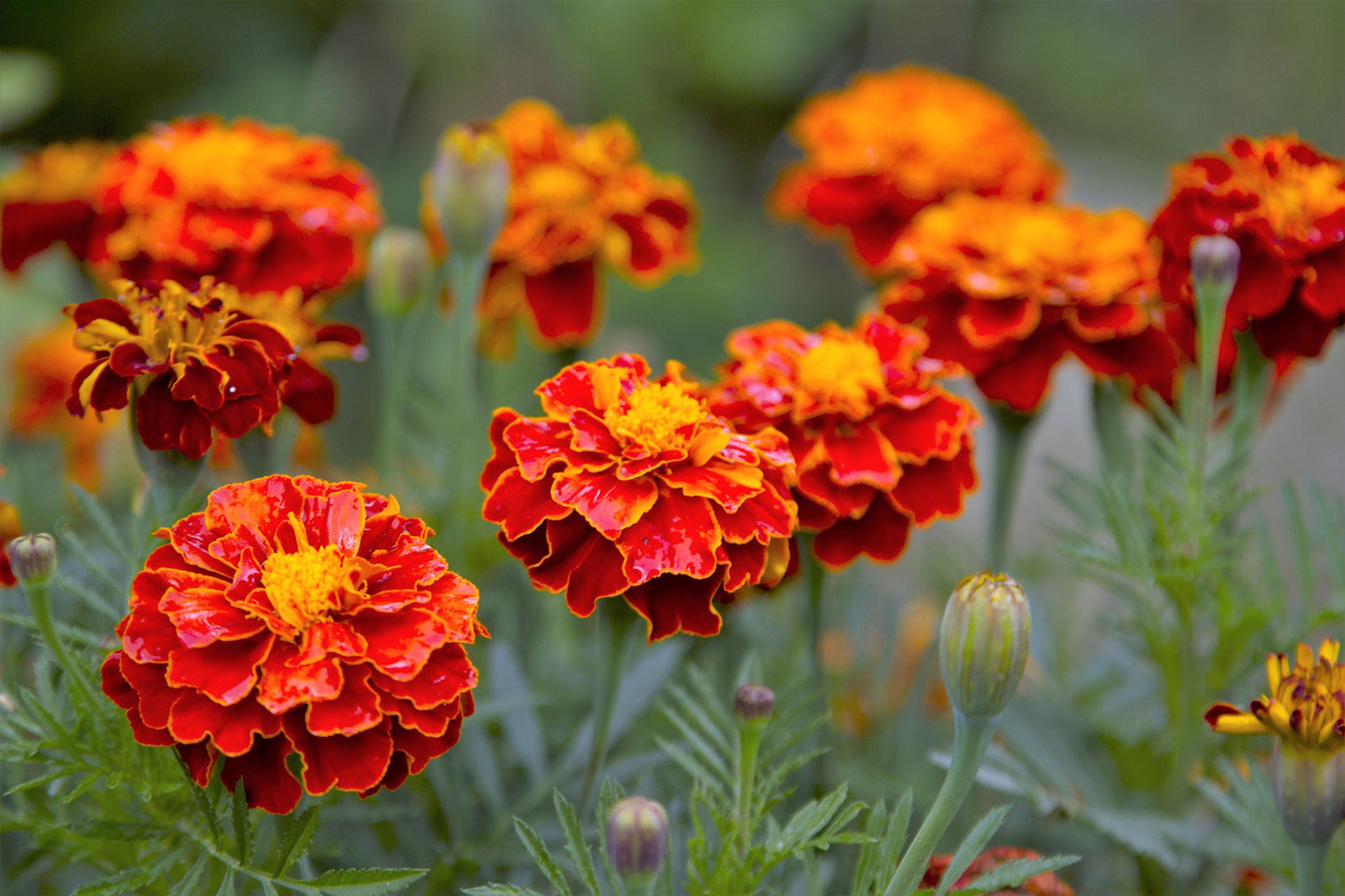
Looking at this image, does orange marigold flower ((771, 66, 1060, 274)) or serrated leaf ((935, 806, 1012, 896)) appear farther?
orange marigold flower ((771, 66, 1060, 274))

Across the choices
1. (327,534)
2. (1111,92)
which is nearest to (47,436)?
(327,534)

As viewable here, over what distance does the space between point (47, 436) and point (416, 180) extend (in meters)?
0.70

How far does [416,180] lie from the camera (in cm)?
143

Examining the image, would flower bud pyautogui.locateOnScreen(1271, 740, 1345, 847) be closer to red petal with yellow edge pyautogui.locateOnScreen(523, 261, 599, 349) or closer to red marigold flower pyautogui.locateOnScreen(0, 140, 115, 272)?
red petal with yellow edge pyautogui.locateOnScreen(523, 261, 599, 349)

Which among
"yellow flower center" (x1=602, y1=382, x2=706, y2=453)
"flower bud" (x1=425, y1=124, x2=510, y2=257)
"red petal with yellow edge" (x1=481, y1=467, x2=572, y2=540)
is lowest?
"red petal with yellow edge" (x1=481, y1=467, x2=572, y2=540)

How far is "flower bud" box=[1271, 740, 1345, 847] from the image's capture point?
0.39m

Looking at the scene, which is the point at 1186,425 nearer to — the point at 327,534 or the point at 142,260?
the point at 327,534

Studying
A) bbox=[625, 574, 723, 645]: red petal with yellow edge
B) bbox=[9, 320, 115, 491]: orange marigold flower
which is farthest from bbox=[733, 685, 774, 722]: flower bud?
bbox=[9, 320, 115, 491]: orange marigold flower

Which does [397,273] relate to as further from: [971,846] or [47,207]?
[971,846]

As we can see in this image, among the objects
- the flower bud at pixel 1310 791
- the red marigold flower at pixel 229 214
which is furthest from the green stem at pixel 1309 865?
the red marigold flower at pixel 229 214

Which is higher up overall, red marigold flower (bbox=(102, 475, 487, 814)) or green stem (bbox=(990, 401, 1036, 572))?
green stem (bbox=(990, 401, 1036, 572))

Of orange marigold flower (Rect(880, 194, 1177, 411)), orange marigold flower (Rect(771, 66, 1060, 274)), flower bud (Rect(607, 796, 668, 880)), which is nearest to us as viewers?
flower bud (Rect(607, 796, 668, 880))

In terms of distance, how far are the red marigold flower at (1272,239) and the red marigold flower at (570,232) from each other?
244 mm

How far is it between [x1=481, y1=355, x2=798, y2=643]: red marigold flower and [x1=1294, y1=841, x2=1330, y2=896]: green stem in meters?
0.19
